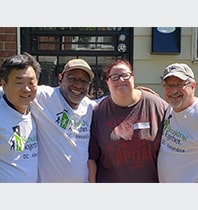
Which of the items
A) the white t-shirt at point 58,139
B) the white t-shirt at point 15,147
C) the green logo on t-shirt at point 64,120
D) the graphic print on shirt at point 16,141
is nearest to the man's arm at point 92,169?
the white t-shirt at point 58,139

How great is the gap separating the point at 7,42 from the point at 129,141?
1909 millimetres

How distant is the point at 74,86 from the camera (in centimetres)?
272

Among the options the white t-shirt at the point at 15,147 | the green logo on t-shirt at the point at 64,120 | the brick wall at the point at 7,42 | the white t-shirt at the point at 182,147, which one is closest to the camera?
the white t-shirt at the point at 15,147

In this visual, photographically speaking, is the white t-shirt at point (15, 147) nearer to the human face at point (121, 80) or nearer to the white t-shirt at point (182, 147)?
the human face at point (121, 80)

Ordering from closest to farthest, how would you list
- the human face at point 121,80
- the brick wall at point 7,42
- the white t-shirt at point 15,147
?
the white t-shirt at point 15,147 < the human face at point 121,80 < the brick wall at point 7,42

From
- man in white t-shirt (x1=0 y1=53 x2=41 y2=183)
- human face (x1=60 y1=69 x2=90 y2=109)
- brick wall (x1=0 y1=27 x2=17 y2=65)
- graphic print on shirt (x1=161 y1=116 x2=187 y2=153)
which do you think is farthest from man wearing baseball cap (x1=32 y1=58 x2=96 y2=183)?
brick wall (x1=0 y1=27 x2=17 y2=65)

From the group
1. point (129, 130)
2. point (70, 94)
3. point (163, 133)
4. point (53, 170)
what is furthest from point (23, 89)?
point (163, 133)

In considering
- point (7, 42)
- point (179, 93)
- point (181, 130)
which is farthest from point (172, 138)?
point (7, 42)

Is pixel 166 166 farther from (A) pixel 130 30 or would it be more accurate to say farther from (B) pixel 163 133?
(A) pixel 130 30

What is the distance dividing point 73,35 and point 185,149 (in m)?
2.30

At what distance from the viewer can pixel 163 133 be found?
2.74m

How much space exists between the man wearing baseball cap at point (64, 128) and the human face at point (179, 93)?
→ 1.73 ft

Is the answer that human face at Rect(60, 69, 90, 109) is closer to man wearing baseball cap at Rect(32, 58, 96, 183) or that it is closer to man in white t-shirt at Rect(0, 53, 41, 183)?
man wearing baseball cap at Rect(32, 58, 96, 183)

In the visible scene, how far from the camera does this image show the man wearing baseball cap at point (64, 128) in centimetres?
265
